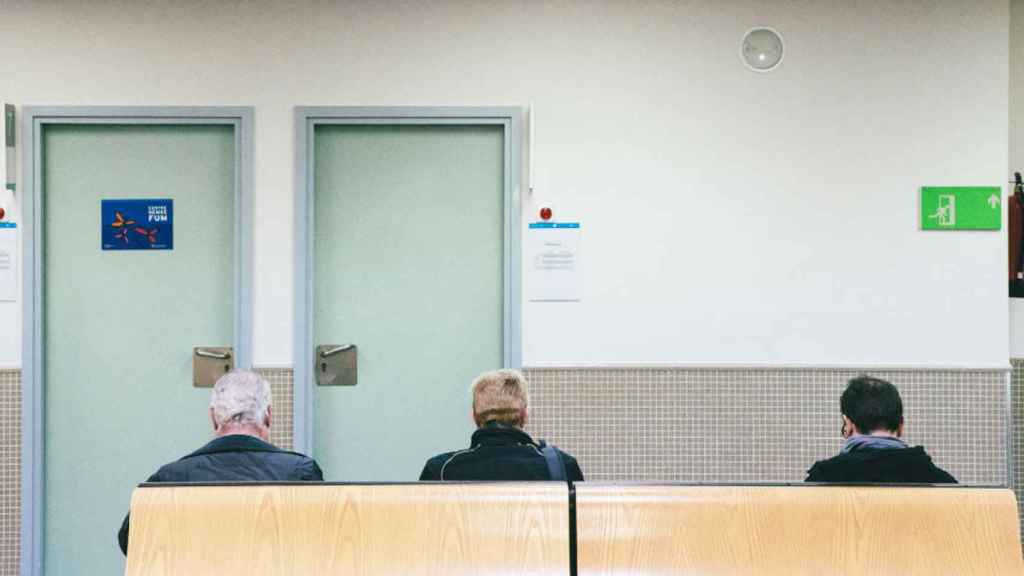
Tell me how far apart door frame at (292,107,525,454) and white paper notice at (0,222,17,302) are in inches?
48.0

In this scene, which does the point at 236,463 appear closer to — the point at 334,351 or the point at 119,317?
the point at 334,351

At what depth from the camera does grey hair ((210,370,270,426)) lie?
2.49 metres

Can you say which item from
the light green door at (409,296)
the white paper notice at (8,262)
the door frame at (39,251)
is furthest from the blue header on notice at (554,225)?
the white paper notice at (8,262)

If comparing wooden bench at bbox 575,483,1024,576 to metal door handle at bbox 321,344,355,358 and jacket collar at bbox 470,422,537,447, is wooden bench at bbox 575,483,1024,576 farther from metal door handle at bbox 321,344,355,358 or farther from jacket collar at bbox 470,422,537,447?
metal door handle at bbox 321,344,355,358

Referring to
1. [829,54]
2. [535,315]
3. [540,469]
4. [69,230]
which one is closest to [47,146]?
[69,230]

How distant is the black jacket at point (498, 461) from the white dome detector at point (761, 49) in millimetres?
2234

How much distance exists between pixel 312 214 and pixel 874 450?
2508mm

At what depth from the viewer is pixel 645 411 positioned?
3.94 metres

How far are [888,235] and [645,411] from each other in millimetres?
1311

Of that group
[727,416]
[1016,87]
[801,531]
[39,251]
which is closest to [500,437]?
[801,531]

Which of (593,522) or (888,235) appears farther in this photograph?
(888,235)

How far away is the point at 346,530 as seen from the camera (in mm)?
2025

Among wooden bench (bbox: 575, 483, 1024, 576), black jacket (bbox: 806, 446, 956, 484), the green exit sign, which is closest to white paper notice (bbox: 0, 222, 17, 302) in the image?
wooden bench (bbox: 575, 483, 1024, 576)

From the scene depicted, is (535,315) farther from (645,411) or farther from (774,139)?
(774,139)
